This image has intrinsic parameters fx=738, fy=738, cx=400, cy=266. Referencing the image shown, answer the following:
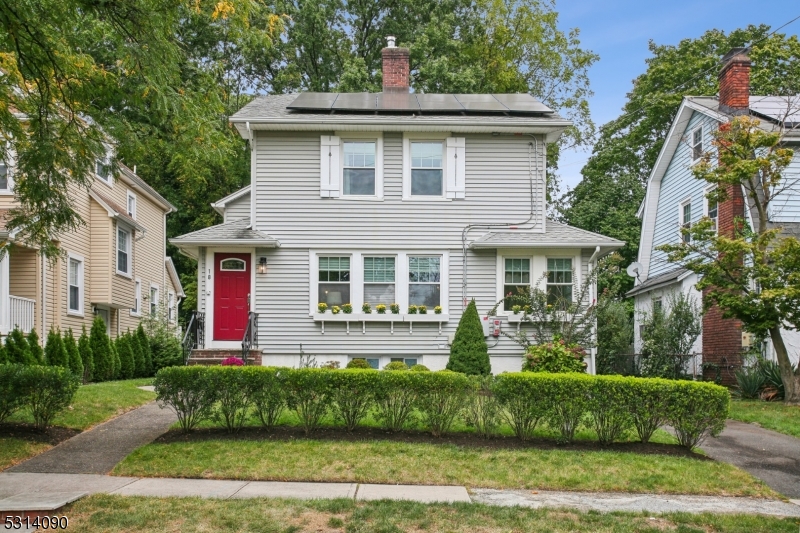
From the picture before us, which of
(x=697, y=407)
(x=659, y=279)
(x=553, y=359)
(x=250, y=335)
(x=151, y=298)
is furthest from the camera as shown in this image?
(x=151, y=298)

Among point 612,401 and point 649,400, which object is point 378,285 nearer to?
point 612,401

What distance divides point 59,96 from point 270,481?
525 centimetres

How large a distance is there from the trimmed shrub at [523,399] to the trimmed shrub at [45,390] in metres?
5.78

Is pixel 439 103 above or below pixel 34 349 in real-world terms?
above

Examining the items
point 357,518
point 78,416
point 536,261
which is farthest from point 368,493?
point 536,261

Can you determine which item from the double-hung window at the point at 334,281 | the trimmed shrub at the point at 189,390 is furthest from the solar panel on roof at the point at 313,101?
the trimmed shrub at the point at 189,390

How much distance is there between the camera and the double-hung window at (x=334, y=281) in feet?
55.3

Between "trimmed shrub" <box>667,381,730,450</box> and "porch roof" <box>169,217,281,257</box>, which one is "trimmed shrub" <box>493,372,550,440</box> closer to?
"trimmed shrub" <box>667,381,730,450</box>

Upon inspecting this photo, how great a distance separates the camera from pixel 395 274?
16906 mm

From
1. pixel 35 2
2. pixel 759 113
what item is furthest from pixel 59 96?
pixel 759 113

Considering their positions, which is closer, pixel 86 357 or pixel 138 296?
pixel 86 357

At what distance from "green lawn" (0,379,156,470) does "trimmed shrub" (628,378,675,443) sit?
7.64 meters

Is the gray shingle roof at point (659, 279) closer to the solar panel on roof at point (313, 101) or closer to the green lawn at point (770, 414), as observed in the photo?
the green lawn at point (770, 414)

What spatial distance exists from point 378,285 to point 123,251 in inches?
422
